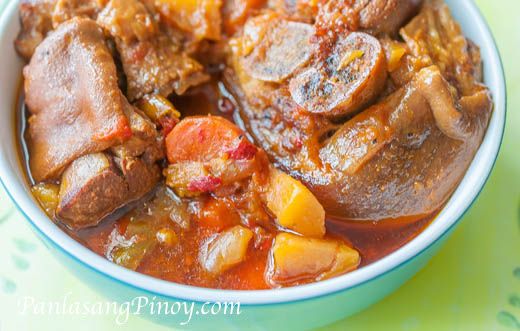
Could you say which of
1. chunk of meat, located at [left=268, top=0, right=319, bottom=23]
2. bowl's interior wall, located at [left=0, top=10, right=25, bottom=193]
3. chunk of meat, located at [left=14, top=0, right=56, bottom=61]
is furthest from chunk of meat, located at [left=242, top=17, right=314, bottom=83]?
bowl's interior wall, located at [left=0, top=10, right=25, bottom=193]

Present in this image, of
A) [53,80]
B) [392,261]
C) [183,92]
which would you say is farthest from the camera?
[183,92]

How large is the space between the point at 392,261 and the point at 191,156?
3.36 feet

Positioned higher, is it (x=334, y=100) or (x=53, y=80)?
(x=334, y=100)

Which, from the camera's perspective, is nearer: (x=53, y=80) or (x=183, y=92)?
(x=53, y=80)

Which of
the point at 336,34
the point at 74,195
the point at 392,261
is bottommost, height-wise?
the point at 74,195

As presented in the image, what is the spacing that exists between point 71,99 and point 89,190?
1.48ft

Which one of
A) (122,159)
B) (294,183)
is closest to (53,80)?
(122,159)

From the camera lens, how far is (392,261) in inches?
97.0

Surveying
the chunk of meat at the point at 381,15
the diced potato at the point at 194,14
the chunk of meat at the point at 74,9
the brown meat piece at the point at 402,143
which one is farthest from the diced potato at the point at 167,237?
the chunk of meat at the point at 381,15

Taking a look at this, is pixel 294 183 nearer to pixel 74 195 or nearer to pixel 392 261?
pixel 392 261

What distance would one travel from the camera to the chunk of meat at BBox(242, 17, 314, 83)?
300cm

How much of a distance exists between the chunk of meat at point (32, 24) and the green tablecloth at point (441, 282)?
0.78 meters

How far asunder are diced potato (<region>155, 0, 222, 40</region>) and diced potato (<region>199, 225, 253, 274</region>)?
3.46 feet

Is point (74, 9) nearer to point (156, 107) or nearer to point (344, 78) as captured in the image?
point (156, 107)
